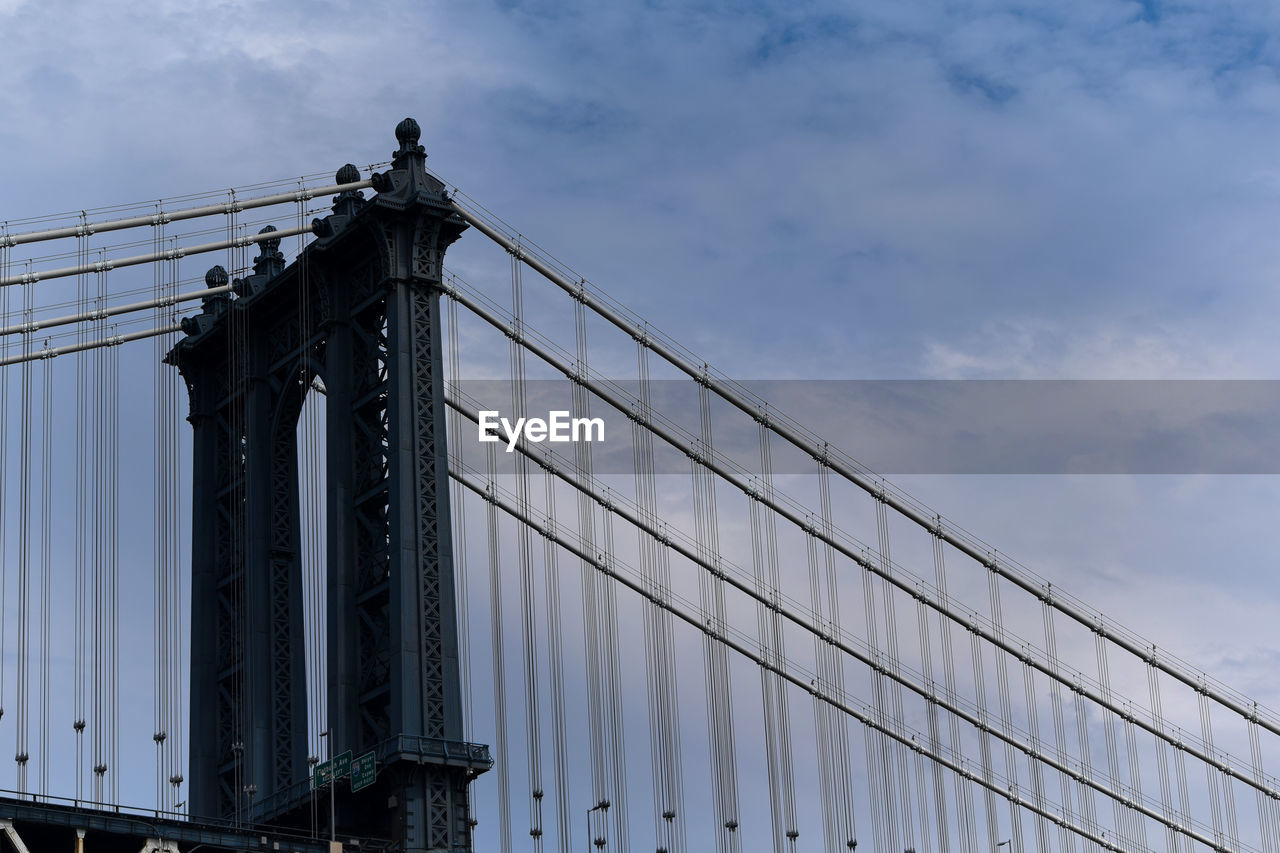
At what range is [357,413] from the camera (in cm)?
6781

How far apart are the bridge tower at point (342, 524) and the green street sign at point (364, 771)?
611 mm

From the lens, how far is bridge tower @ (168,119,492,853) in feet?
204

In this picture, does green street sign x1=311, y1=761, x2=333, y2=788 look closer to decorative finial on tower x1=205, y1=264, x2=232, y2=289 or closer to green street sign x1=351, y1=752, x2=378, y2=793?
green street sign x1=351, y1=752, x2=378, y2=793

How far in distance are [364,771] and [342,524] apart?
8.79m

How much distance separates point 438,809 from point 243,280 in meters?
22.8

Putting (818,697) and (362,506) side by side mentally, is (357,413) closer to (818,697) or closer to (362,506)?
(362,506)

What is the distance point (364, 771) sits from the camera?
60.6 metres

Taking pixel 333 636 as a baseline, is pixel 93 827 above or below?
below

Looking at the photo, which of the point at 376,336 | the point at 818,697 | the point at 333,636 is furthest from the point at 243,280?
the point at 818,697

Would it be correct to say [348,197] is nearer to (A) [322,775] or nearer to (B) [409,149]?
(B) [409,149]

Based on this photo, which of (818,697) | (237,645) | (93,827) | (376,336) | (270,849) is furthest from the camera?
(818,697)

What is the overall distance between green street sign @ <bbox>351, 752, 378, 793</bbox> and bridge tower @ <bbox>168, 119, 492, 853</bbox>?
61cm

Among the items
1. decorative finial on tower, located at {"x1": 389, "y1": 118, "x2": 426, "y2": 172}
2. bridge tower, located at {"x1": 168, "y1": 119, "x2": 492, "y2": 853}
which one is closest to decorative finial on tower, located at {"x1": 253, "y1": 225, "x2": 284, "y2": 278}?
bridge tower, located at {"x1": 168, "y1": 119, "x2": 492, "y2": 853}

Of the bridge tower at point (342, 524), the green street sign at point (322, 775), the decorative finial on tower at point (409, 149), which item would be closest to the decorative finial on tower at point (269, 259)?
the bridge tower at point (342, 524)
